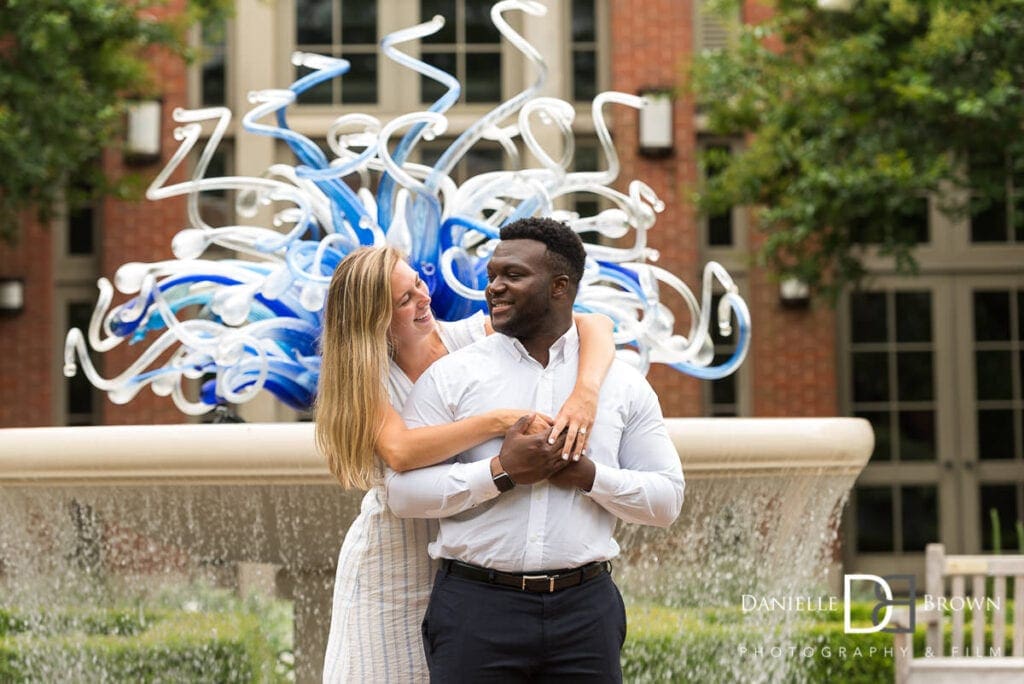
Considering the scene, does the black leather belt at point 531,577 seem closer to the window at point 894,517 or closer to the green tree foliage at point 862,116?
the green tree foliage at point 862,116

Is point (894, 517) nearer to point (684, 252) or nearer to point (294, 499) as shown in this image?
point (684, 252)

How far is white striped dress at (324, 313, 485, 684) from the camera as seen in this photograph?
10.6 feet

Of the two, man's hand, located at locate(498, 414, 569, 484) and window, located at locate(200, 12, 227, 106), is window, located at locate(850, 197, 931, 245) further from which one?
man's hand, located at locate(498, 414, 569, 484)

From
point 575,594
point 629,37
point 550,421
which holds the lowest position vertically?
point 575,594

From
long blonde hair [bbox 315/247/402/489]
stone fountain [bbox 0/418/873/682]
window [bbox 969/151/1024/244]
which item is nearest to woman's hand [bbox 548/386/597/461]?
long blonde hair [bbox 315/247/402/489]

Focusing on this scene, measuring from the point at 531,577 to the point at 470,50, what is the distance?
35.6 feet

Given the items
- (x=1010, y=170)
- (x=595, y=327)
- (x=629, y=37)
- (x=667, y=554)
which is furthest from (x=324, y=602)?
(x=629, y=37)

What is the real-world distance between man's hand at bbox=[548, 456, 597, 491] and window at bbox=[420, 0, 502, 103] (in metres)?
10.7

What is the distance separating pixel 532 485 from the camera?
2898 millimetres

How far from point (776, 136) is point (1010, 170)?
5.03ft

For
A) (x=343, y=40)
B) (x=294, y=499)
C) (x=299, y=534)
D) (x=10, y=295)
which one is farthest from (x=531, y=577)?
(x=10, y=295)

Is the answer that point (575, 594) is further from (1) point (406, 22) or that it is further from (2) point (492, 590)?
(1) point (406, 22)

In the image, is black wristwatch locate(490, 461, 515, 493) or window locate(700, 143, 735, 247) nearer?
black wristwatch locate(490, 461, 515, 493)

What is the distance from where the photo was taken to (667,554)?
5.03m
